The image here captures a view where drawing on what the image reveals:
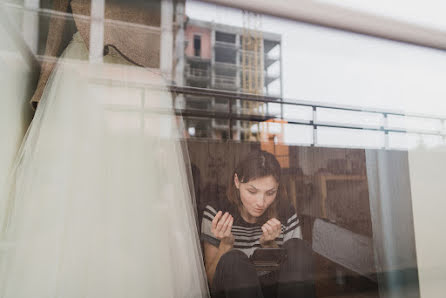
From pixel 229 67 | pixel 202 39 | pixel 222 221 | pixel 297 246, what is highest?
pixel 202 39

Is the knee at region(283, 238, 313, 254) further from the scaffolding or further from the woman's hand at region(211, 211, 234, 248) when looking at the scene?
the scaffolding

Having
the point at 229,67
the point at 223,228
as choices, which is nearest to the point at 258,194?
the point at 223,228

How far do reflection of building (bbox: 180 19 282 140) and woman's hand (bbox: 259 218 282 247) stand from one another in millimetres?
356

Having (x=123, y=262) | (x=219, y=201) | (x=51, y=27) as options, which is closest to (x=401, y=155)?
(x=219, y=201)

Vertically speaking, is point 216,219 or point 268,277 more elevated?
point 216,219

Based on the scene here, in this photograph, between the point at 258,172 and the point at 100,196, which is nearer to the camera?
the point at 100,196

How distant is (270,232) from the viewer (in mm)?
1119

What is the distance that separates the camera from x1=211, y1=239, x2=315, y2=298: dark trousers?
3.41ft

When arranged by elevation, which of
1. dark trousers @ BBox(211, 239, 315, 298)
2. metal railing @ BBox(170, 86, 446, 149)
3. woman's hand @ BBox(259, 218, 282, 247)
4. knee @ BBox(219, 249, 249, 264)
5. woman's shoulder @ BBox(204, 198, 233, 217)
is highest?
metal railing @ BBox(170, 86, 446, 149)

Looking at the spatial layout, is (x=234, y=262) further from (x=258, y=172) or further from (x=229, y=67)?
(x=229, y=67)

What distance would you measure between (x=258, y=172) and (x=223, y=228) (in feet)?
0.85

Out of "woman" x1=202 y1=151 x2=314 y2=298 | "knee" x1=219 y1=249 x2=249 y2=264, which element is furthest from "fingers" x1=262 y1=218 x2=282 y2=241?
"knee" x1=219 y1=249 x2=249 y2=264

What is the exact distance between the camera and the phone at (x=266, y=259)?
3.56 feet

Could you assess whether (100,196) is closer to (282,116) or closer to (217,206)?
(217,206)
